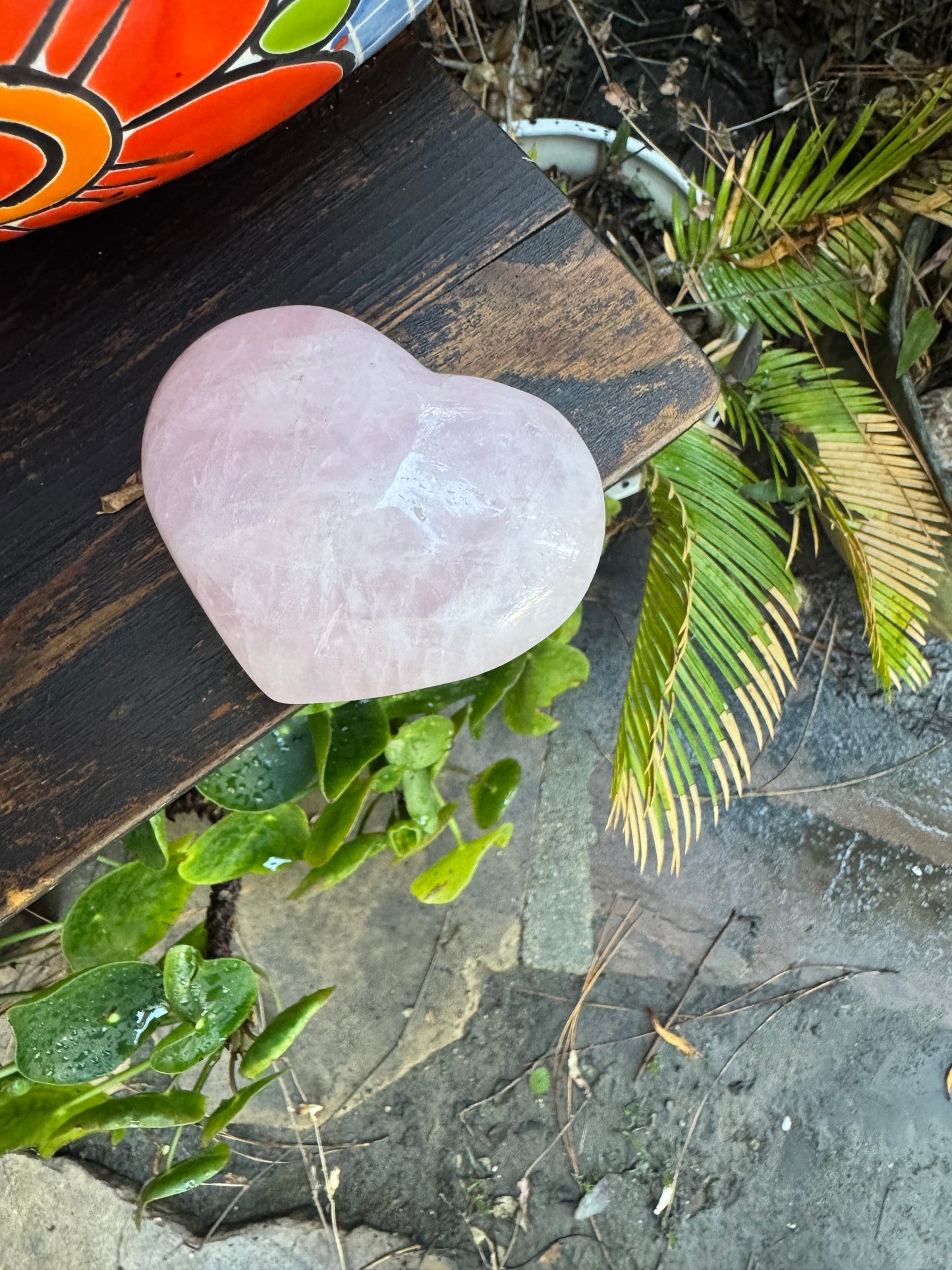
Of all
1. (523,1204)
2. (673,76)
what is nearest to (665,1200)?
(523,1204)

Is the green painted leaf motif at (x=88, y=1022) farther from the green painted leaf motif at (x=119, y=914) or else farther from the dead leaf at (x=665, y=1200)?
the dead leaf at (x=665, y=1200)

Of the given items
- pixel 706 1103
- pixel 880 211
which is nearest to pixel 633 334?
pixel 880 211

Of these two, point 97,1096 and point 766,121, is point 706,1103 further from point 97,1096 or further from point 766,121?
point 766,121

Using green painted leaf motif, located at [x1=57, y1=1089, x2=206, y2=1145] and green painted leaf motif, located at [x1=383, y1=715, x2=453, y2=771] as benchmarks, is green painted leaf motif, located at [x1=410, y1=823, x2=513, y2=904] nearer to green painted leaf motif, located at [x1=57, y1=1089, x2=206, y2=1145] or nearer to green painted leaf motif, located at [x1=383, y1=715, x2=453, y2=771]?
green painted leaf motif, located at [x1=383, y1=715, x2=453, y2=771]

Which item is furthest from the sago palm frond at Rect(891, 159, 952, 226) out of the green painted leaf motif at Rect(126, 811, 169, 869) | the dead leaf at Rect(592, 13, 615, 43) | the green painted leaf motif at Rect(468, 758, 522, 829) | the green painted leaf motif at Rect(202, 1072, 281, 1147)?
the green painted leaf motif at Rect(202, 1072, 281, 1147)

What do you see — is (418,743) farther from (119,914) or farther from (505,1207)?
(505,1207)

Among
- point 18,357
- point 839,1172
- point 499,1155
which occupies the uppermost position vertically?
point 18,357
